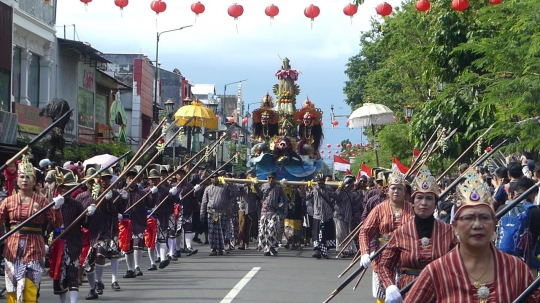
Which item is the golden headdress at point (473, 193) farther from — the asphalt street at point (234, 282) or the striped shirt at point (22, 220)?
the asphalt street at point (234, 282)

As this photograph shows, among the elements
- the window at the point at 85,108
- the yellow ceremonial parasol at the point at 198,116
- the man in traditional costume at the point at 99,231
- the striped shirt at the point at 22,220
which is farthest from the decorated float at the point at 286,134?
the striped shirt at the point at 22,220

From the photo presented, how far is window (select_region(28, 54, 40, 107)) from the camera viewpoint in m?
35.6

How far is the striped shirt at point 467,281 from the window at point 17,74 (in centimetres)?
2949

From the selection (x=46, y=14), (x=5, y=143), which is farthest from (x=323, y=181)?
(x=46, y=14)

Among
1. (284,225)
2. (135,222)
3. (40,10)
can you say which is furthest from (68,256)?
(40,10)

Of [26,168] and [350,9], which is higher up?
[350,9]

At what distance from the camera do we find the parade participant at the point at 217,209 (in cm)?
2231

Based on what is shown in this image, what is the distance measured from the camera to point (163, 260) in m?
19.0

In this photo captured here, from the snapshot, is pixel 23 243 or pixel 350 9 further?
pixel 350 9

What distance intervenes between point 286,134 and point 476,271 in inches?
912

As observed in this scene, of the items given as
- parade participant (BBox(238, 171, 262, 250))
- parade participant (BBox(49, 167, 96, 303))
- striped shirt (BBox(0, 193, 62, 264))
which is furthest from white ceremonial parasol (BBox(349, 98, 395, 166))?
striped shirt (BBox(0, 193, 62, 264))

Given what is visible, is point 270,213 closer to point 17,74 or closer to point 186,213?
point 186,213

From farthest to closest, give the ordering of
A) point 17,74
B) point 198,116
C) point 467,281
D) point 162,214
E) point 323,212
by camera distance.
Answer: point 17,74, point 198,116, point 323,212, point 162,214, point 467,281

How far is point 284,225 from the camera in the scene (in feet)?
81.6
